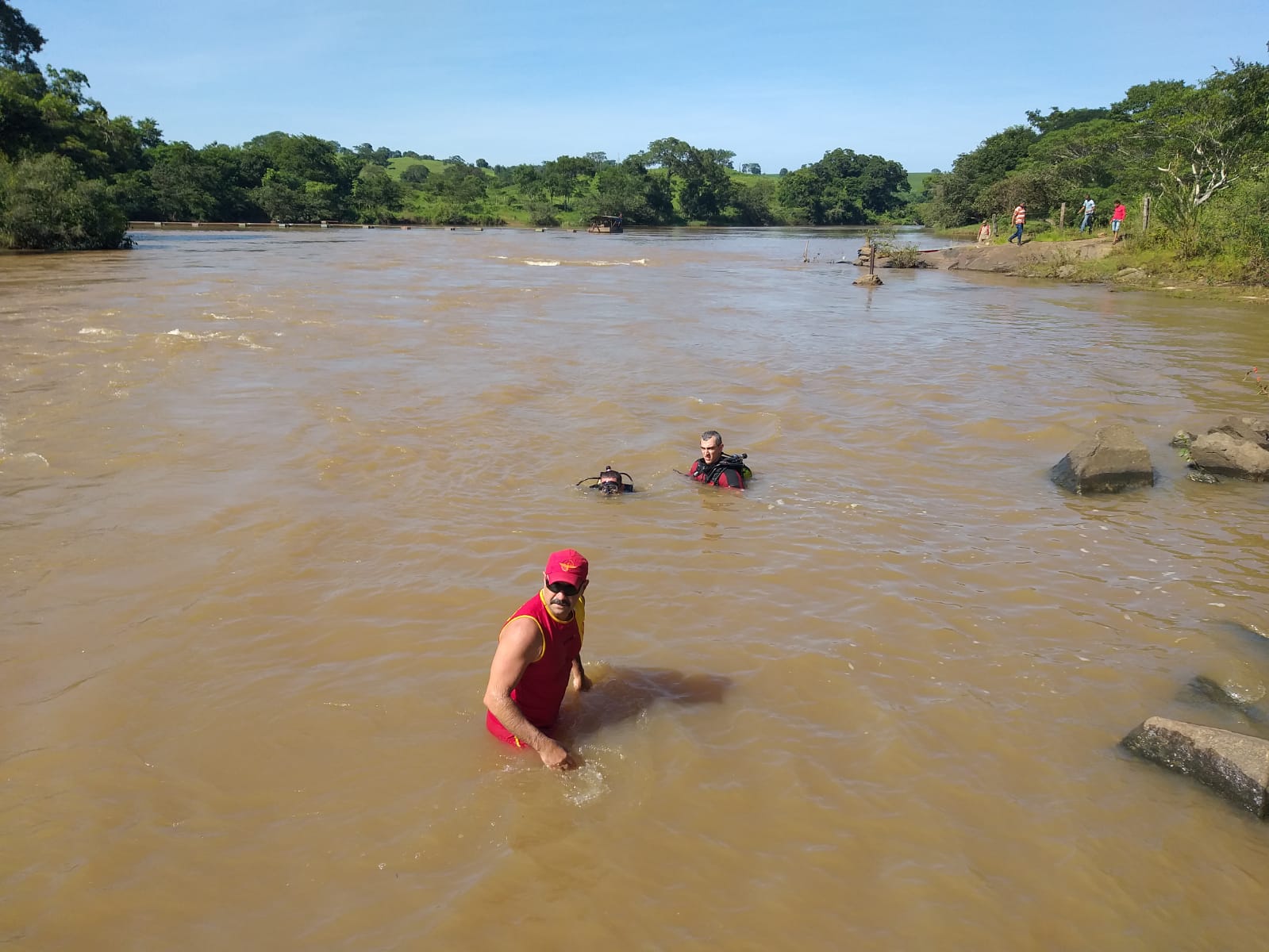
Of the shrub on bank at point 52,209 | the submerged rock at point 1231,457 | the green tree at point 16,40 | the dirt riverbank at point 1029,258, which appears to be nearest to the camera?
the submerged rock at point 1231,457

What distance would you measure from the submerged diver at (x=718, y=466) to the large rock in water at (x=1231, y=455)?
514 centimetres

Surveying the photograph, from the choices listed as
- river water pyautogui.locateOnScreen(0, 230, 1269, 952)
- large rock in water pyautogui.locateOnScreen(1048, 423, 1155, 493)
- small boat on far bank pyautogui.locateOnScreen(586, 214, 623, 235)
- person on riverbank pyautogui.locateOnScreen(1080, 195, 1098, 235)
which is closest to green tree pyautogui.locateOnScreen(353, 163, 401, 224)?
small boat on far bank pyautogui.locateOnScreen(586, 214, 623, 235)

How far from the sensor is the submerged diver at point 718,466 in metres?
8.84

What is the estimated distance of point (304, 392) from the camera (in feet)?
40.8

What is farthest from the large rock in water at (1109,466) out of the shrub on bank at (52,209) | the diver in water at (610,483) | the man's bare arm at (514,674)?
the shrub on bank at (52,209)

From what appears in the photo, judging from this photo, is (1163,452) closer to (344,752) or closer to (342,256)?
(344,752)

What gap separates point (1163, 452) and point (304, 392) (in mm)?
11601

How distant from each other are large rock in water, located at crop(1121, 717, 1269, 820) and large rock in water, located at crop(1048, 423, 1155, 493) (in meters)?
4.78

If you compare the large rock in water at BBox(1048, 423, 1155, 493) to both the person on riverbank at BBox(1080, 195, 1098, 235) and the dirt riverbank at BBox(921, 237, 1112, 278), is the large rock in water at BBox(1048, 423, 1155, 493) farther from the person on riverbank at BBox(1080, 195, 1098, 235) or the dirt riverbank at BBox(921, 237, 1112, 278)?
the person on riverbank at BBox(1080, 195, 1098, 235)

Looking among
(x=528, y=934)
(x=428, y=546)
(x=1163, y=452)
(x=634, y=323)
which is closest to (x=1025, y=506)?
(x=1163, y=452)

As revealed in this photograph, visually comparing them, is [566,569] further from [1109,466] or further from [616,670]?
[1109,466]

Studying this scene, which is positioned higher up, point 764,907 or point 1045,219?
point 1045,219

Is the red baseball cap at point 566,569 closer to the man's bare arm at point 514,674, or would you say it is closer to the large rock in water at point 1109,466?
the man's bare arm at point 514,674

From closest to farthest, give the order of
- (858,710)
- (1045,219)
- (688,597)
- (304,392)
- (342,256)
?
1. (858,710)
2. (688,597)
3. (304,392)
4. (342,256)
5. (1045,219)
